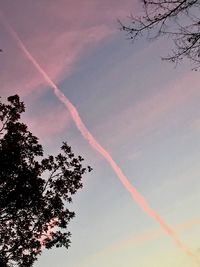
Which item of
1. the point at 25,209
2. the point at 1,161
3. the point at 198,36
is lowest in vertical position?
the point at 198,36

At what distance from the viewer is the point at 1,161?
66.9 ft

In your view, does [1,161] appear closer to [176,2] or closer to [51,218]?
[51,218]

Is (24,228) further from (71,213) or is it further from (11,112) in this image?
(11,112)

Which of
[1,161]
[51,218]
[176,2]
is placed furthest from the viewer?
[51,218]

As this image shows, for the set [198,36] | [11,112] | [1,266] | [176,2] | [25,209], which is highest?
[11,112]

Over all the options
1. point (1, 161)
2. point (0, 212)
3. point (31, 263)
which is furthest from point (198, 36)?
point (31, 263)

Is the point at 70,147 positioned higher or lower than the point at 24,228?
higher

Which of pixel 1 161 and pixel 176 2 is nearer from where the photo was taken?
pixel 176 2

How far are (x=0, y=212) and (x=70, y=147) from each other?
180 inches

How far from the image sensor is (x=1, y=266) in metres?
21.1

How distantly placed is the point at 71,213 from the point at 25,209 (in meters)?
2.33

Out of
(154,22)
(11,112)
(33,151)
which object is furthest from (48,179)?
(154,22)

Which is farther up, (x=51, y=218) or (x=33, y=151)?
(x=33, y=151)

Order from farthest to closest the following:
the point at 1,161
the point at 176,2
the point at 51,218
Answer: the point at 51,218
the point at 1,161
the point at 176,2
